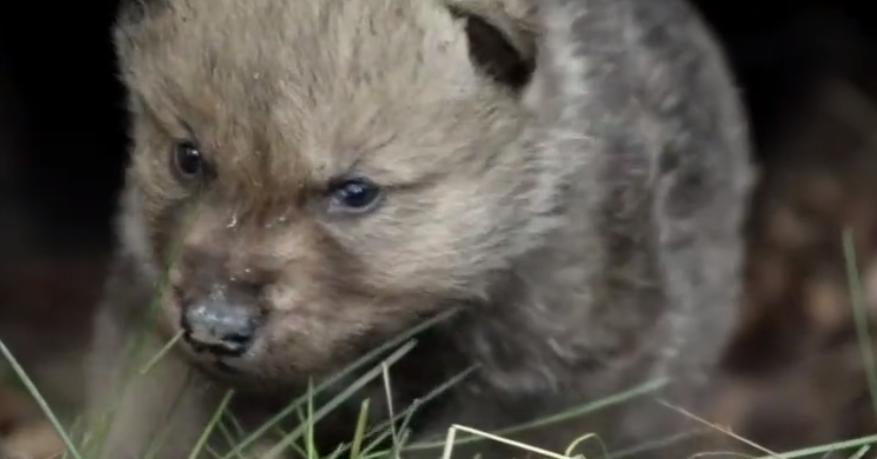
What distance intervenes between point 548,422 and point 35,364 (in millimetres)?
2591

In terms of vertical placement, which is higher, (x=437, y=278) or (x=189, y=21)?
(x=189, y=21)

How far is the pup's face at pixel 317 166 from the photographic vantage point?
299 centimetres

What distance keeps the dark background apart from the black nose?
2937 millimetres

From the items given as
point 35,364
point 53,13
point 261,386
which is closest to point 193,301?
point 261,386

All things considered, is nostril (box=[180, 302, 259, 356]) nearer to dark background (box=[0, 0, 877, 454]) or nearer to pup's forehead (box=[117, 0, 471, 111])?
pup's forehead (box=[117, 0, 471, 111])

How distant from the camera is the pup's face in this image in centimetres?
299

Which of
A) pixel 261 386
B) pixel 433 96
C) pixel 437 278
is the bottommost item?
pixel 261 386

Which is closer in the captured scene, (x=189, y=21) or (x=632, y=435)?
(x=189, y=21)

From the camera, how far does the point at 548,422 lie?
3.52m

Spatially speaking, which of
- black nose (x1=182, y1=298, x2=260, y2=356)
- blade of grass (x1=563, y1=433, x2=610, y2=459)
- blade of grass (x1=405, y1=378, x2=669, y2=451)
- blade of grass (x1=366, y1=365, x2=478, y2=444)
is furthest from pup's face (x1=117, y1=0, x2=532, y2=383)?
blade of grass (x1=563, y1=433, x2=610, y2=459)

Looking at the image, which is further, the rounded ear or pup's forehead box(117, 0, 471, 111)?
the rounded ear

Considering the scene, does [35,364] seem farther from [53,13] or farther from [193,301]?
[193,301]

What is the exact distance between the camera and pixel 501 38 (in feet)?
10.3

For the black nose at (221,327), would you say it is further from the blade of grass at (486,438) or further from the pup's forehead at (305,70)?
the blade of grass at (486,438)
